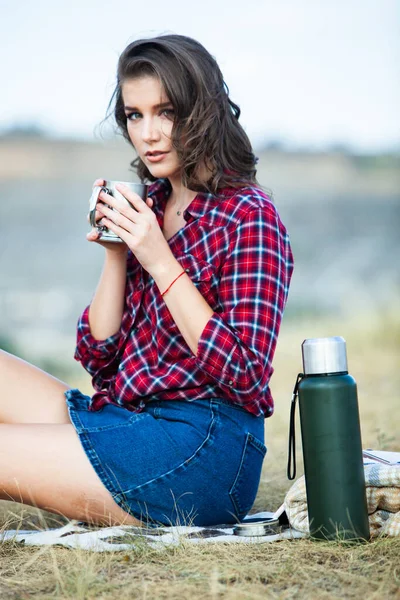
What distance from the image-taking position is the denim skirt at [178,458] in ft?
6.92

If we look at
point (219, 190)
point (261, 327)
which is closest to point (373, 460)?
point (261, 327)

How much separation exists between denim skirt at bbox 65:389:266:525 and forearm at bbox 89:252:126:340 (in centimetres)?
33

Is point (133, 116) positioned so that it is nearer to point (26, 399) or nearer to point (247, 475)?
point (26, 399)

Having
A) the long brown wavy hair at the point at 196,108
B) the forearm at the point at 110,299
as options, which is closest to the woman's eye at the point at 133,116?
the long brown wavy hair at the point at 196,108

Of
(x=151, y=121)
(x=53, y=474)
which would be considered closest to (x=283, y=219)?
(x=151, y=121)

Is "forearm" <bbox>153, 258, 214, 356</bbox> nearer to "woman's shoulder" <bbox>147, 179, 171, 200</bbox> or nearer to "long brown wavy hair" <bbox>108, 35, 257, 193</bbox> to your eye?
"long brown wavy hair" <bbox>108, 35, 257, 193</bbox>

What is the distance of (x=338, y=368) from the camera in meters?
1.92

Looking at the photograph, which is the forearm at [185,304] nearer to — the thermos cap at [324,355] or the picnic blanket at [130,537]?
the thermos cap at [324,355]

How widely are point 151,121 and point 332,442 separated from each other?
102cm

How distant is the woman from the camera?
6.80 ft

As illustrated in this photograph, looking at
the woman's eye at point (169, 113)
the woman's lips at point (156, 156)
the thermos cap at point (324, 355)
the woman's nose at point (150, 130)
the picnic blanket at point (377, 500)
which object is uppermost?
the woman's eye at point (169, 113)

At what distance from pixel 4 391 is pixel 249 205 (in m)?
0.93

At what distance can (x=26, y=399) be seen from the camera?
2.43 metres

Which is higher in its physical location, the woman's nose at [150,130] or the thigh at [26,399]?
the woman's nose at [150,130]
